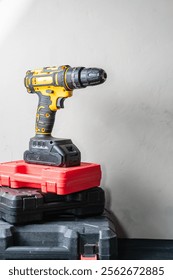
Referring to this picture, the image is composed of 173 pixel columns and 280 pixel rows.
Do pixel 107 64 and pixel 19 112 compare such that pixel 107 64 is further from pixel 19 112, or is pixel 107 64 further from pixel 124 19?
pixel 19 112

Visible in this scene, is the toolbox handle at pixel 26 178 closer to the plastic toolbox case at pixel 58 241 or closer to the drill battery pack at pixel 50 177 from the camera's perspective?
the drill battery pack at pixel 50 177

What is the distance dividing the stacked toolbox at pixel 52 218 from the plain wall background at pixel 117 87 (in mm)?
204

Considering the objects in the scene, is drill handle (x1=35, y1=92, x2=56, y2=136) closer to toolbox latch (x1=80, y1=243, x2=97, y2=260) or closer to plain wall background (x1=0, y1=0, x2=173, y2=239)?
plain wall background (x1=0, y1=0, x2=173, y2=239)

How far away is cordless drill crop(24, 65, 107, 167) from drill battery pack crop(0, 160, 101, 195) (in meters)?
0.03

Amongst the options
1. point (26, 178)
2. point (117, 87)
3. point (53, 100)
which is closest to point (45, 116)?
point (53, 100)

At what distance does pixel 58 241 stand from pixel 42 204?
11cm

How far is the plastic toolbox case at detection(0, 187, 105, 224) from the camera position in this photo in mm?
1022

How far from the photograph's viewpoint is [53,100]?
44.8 inches

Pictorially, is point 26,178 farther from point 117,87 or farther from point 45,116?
point 117,87

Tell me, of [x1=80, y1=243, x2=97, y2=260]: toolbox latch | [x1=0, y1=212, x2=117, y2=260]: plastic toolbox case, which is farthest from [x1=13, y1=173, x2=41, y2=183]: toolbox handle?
[x1=80, y1=243, x2=97, y2=260]: toolbox latch

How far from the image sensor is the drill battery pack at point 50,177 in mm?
1039

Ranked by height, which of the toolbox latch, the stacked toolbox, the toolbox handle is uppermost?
the toolbox handle

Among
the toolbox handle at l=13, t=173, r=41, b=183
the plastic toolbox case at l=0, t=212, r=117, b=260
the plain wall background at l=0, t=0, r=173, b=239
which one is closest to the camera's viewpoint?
the plastic toolbox case at l=0, t=212, r=117, b=260
